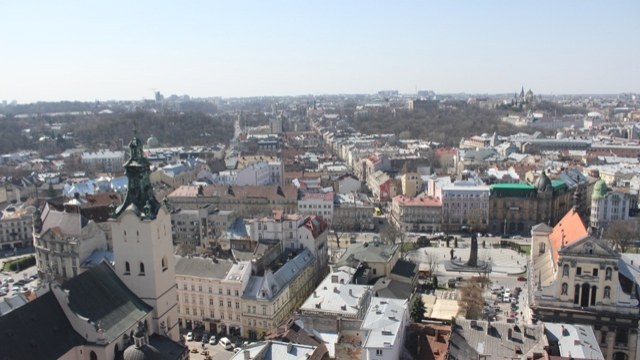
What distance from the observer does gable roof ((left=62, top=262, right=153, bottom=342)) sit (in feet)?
136

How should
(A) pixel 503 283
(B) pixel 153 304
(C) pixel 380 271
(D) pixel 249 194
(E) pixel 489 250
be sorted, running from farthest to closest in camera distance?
(D) pixel 249 194, (E) pixel 489 250, (A) pixel 503 283, (C) pixel 380 271, (B) pixel 153 304

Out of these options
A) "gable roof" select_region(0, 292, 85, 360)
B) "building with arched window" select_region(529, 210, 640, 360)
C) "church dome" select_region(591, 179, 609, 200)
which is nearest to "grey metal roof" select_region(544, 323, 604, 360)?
"building with arched window" select_region(529, 210, 640, 360)

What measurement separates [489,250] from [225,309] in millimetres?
50215

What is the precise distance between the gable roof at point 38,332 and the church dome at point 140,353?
12.4 ft

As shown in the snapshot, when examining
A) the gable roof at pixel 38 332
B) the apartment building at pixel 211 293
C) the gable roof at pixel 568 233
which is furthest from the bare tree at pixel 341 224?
the gable roof at pixel 38 332

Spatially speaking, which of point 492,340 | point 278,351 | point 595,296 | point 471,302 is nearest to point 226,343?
point 278,351

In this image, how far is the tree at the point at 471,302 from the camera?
6009 centimetres

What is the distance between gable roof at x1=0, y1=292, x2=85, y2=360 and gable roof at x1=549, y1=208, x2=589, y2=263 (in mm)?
43617

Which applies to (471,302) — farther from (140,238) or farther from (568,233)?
(140,238)

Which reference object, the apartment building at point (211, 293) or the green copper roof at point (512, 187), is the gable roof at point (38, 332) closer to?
the apartment building at point (211, 293)

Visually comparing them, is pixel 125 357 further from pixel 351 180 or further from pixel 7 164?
pixel 7 164

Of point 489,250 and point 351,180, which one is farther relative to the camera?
point 351,180

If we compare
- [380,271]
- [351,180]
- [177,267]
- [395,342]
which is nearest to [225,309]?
[177,267]

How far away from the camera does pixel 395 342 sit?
1639 inches
